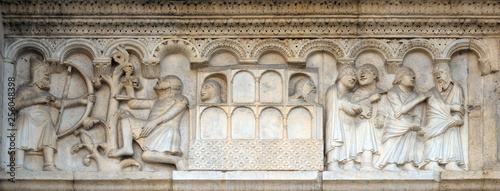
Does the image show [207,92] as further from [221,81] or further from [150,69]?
[150,69]

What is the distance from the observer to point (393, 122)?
10977mm

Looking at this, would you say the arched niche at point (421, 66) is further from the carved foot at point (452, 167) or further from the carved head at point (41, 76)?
the carved head at point (41, 76)

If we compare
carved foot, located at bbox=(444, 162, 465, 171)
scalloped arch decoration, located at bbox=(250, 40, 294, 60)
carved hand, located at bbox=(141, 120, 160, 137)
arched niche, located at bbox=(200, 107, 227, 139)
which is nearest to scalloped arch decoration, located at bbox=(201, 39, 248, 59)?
scalloped arch decoration, located at bbox=(250, 40, 294, 60)

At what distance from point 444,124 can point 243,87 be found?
192cm

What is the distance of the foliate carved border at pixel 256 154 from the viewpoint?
424 inches

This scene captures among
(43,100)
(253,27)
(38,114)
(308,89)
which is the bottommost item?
(38,114)

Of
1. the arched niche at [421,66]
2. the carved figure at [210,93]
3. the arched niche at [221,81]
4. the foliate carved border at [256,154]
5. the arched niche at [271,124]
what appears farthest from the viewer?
the arched niche at [421,66]

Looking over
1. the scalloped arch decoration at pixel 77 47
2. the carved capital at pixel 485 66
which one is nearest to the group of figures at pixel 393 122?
the carved capital at pixel 485 66

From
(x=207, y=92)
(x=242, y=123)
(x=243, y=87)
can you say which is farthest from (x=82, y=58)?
(x=242, y=123)

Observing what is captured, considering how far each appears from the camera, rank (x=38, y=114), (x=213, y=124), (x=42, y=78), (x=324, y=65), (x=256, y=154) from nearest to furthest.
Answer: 1. (x=256, y=154)
2. (x=213, y=124)
3. (x=38, y=114)
4. (x=42, y=78)
5. (x=324, y=65)

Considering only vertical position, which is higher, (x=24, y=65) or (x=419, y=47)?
(x=419, y=47)

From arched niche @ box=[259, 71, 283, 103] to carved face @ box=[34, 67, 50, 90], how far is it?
6.69 ft

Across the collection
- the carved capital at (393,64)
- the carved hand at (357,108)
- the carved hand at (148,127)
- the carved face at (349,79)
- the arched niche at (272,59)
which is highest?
the arched niche at (272,59)

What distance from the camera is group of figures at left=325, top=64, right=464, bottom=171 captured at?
10875 mm
